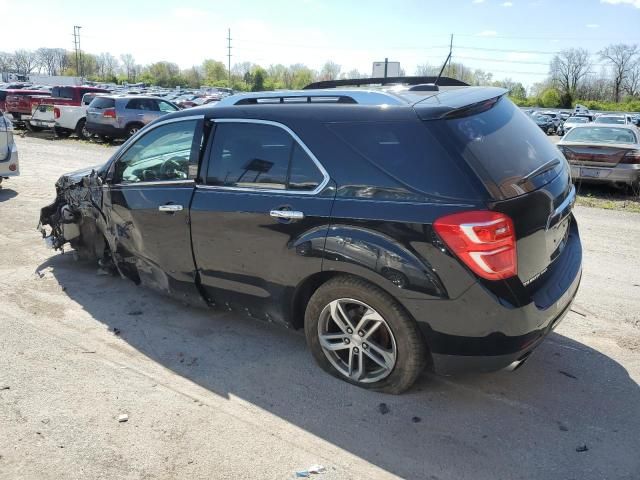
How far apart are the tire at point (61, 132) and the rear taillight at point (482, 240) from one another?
69.7 ft

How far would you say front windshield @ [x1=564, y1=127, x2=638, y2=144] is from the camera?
36.4 ft

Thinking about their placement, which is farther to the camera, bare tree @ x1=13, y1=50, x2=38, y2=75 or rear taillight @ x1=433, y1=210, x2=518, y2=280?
bare tree @ x1=13, y1=50, x2=38, y2=75

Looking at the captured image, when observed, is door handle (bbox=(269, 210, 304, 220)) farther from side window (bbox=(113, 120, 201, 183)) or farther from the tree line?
the tree line

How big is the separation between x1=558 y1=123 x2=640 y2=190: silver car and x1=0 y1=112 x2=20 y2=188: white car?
10345mm

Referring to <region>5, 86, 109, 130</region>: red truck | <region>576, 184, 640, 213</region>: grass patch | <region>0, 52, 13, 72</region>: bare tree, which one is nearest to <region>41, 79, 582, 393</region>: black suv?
<region>576, 184, 640, 213</region>: grass patch

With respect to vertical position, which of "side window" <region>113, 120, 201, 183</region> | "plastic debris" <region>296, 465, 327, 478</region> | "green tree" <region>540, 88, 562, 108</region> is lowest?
"plastic debris" <region>296, 465, 327, 478</region>

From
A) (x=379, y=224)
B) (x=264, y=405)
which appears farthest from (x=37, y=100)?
(x=379, y=224)

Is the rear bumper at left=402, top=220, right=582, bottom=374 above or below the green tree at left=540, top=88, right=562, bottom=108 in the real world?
below

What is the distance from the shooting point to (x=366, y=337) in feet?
10.9

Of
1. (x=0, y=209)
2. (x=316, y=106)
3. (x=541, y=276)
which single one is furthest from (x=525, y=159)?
(x=0, y=209)

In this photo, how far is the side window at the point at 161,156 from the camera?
413cm

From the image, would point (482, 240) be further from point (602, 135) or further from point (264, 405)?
Answer: point (602, 135)

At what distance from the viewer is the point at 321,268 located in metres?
3.31

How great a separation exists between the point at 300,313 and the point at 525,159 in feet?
5.75
